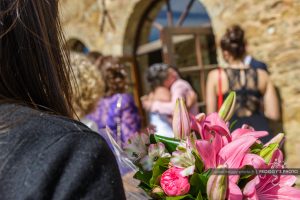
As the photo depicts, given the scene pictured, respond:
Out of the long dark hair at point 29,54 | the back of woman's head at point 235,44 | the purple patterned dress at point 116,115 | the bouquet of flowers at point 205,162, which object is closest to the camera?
the long dark hair at point 29,54

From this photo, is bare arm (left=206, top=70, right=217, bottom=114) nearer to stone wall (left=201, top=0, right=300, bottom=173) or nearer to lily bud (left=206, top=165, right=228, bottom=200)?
stone wall (left=201, top=0, right=300, bottom=173)

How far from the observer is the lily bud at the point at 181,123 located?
3.44 ft

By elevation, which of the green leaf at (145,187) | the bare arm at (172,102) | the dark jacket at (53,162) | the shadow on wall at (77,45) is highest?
the shadow on wall at (77,45)

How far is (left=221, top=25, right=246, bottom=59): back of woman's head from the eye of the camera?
140 inches

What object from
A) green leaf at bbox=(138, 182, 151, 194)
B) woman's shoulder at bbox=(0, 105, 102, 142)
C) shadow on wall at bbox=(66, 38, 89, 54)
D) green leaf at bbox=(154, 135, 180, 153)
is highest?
shadow on wall at bbox=(66, 38, 89, 54)

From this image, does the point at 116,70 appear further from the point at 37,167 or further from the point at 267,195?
the point at 37,167

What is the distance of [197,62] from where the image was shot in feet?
Result: 18.6

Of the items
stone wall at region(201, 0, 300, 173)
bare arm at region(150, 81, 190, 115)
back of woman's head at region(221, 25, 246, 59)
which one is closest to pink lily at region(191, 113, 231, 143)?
back of woman's head at region(221, 25, 246, 59)

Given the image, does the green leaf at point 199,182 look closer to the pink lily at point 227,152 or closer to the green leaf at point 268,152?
the pink lily at point 227,152

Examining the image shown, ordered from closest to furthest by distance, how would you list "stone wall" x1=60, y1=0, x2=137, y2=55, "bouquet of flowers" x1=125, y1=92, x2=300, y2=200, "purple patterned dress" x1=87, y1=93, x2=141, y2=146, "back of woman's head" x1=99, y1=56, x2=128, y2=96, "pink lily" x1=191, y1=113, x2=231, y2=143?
"bouquet of flowers" x1=125, y1=92, x2=300, y2=200, "pink lily" x1=191, y1=113, x2=231, y2=143, "purple patterned dress" x1=87, y1=93, x2=141, y2=146, "back of woman's head" x1=99, y1=56, x2=128, y2=96, "stone wall" x1=60, y1=0, x2=137, y2=55

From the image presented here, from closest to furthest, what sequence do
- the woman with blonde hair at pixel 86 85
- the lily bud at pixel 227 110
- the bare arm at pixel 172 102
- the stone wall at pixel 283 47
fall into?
the lily bud at pixel 227 110 → the woman with blonde hair at pixel 86 85 → the bare arm at pixel 172 102 → the stone wall at pixel 283 47

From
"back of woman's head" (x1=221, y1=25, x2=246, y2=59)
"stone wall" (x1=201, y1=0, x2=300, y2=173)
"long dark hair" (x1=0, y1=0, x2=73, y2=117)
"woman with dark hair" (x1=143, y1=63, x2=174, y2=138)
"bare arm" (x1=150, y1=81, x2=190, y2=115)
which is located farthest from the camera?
"stone wall" (x1=201, y1=0, x2=300, y2=173)

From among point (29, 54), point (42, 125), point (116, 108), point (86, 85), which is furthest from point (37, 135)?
point (116, 108)

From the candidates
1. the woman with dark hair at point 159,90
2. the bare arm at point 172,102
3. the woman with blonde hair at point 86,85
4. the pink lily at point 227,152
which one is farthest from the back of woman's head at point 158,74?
the pink lily at point 227,152
